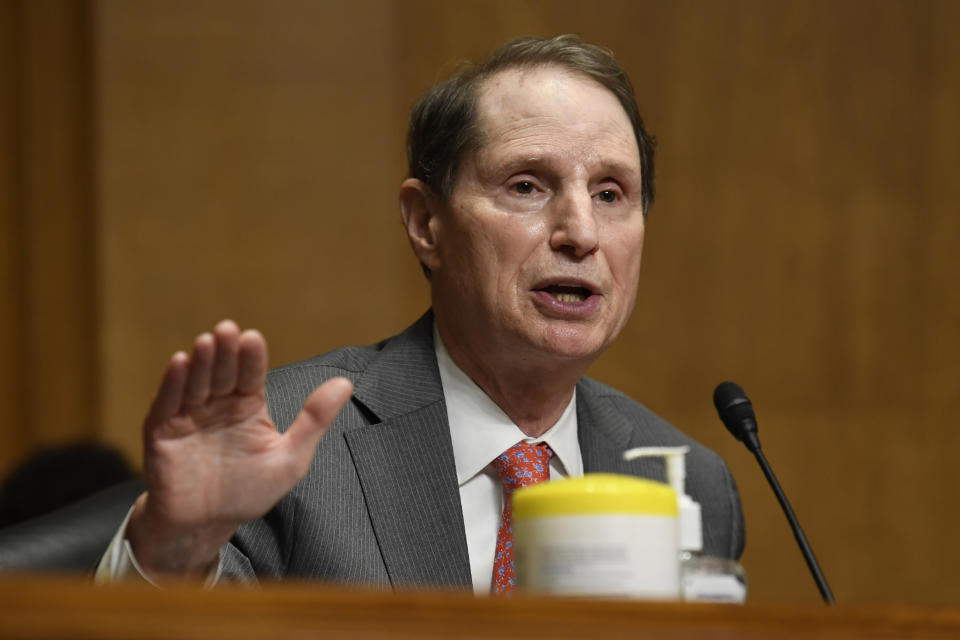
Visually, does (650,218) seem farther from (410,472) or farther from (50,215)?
(410,472)

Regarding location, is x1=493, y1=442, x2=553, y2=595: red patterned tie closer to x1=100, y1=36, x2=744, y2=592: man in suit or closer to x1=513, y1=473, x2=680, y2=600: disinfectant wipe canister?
x1=100, y1=36, x2=744, y2=592: man in suit

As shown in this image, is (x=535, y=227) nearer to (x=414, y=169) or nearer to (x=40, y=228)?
(x=414, y=169)

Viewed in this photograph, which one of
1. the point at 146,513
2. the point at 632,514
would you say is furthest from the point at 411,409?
the point at 632,514

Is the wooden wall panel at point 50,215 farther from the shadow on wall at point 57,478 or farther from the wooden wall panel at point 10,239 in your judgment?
the shadow on wall at point 57,478

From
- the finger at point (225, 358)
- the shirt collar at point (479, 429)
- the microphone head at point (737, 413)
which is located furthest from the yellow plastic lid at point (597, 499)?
the shirt collar at point (479, 429)

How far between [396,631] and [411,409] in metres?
1.14

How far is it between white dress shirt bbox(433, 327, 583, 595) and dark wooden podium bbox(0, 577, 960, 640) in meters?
0.99

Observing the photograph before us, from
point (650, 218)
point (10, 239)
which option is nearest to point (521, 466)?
point (650, 218)

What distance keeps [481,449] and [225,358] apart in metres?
0.78

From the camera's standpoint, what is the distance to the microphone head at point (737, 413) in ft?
5.07

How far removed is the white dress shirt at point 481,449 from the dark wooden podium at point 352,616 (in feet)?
3.23

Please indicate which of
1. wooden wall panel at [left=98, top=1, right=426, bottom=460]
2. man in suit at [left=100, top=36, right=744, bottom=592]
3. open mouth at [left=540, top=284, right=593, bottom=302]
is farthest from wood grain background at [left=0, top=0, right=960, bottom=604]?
open mouth at [left=540, top=284, right=593, bottom=302]

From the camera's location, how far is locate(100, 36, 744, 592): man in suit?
5.60 feet

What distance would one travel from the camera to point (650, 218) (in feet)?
12.8
